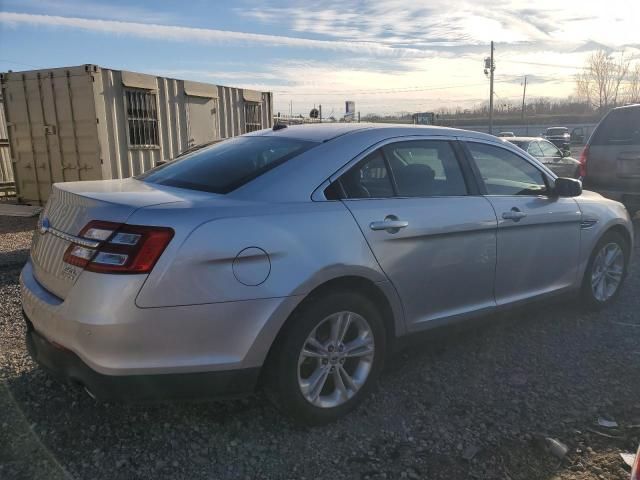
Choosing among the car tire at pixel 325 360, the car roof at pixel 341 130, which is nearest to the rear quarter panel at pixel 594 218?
the car roof at pixel 341 130

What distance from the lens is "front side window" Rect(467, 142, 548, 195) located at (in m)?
3.88

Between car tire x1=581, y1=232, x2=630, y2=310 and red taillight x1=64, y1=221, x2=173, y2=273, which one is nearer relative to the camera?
red taillight x1=64, y1=221, x2=173, y2=273

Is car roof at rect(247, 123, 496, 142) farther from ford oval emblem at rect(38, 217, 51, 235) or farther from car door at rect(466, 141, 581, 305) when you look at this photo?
ford oval emblem at rect(38, 217, 51, 235)

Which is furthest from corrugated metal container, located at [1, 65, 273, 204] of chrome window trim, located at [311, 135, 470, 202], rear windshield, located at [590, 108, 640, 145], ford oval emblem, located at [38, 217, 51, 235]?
rear windshield, located at [590, 108, 640, 145]

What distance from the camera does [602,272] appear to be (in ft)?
16.0

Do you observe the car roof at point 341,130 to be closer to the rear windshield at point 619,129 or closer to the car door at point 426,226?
the car door at point 426,226

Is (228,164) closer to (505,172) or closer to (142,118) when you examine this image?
(505,172)

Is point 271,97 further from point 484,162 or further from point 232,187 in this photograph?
point 232,187

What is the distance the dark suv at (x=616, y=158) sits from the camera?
773 cm

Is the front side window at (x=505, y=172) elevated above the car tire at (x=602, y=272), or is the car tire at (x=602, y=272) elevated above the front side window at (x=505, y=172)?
the front side window at (x=505, y=172)

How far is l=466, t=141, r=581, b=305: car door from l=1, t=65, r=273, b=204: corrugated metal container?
7.07 meters

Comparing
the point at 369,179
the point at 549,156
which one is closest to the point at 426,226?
the point at 369,179

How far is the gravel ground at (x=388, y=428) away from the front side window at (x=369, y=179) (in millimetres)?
1001

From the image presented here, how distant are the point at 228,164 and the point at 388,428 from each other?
1723mm
